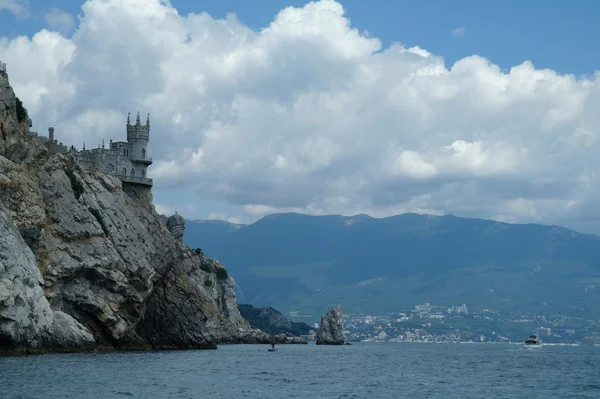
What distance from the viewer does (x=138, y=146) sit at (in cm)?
14850

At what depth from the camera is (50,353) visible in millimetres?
97438

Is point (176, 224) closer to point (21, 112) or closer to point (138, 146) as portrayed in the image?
point (138, 146)

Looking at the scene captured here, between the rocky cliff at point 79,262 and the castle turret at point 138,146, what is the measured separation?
22.2ft

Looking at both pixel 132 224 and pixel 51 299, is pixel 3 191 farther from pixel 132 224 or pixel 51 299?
pixel 132 224

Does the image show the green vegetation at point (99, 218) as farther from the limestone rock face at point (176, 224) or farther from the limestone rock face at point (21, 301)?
the limestone rock face at point (176, 224)

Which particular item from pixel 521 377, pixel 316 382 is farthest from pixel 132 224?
pixel 521 377

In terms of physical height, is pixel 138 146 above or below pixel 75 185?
above

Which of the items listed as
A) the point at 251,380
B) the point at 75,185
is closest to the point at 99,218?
the point at 75,185

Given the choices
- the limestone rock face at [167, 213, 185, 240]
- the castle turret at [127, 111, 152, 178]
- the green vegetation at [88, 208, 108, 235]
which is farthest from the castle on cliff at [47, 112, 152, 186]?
the limestone rock face at [167, 213, 185, 240]

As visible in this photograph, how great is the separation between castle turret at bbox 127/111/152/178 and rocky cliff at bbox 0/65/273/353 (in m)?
6.78

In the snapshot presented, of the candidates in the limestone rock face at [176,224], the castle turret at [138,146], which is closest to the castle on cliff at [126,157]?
the castle turret at [138,146]

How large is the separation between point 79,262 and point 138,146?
4144 cm

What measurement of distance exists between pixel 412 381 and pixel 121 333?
42.9 metres

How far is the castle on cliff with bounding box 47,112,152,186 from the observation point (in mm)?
138125
